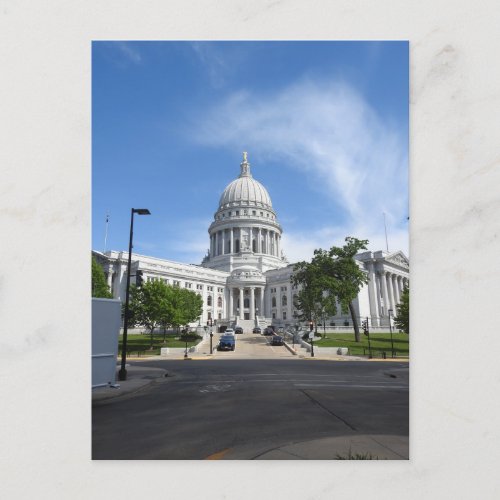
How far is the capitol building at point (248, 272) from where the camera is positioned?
250ft

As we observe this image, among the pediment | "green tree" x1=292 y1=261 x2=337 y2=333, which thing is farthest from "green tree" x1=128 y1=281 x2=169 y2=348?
the pediment

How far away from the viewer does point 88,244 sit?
4.95 metres

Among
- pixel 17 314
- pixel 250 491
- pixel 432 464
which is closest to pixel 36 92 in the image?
pixel 17 314

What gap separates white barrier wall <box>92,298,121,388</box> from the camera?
7730 mm

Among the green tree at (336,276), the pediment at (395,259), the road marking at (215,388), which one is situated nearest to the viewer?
the road marking at (215,388)

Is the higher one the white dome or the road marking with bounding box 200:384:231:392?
the white dome

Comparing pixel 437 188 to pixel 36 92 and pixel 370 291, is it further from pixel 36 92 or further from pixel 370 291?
pixel 370 291

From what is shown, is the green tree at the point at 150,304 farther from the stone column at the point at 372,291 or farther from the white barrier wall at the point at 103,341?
the stone column at the point at 372,291

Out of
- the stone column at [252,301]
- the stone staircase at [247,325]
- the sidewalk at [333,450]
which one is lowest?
the stone staircase at [247,325]

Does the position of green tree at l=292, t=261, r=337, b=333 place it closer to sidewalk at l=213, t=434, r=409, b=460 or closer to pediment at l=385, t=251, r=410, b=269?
pediment at l=385, t=251, r=410, b=269

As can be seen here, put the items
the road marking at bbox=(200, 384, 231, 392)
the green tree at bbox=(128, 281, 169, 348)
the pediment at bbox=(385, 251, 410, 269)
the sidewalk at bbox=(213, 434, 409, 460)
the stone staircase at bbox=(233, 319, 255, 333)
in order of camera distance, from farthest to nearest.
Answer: the pediment at bbox=(385, 251, 410, 269) < the stone staircase at bbox=(233, 319, 255, 333) < the green tree at bbox=(128, 281, 169, 348) < the road marking at bbox=(200, 384, 231, 392) < the sidewalk at bbox=(213, 434, 409, 460)

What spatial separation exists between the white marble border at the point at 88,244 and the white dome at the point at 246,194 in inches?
4235

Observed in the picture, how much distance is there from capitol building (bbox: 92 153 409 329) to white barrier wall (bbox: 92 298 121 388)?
5364cm

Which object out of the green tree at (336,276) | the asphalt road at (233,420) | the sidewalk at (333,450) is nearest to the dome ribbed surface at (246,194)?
the green tree at (336,276)
